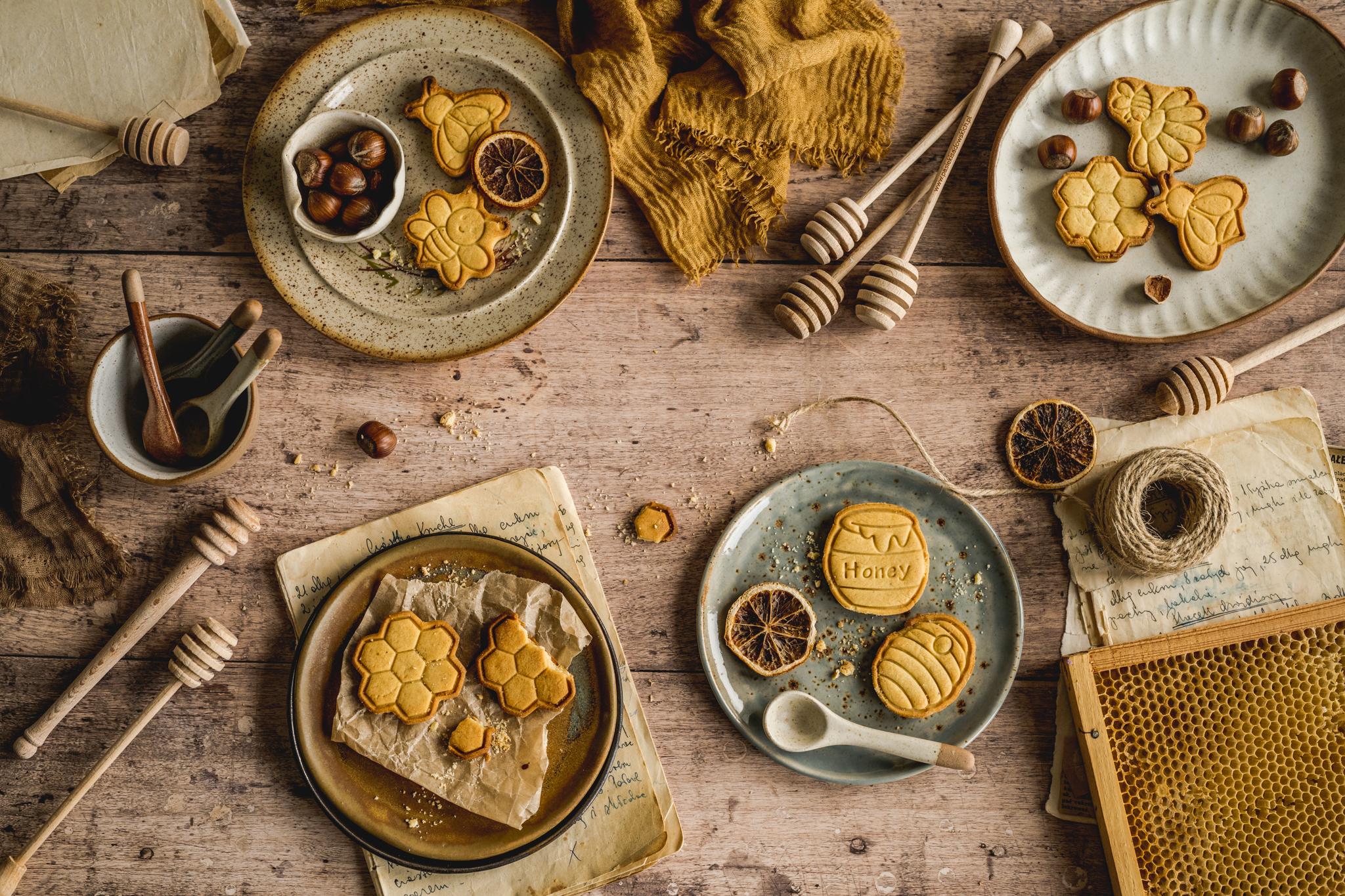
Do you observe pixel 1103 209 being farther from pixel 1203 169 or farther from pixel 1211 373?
pixel 1211 373

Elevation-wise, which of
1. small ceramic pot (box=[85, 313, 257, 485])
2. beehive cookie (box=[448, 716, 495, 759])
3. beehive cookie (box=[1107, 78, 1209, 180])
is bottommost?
beehive cookie (box=[448, 716, 495, 759])

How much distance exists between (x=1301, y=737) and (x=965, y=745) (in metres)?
0.69

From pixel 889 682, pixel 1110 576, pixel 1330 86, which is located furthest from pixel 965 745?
pixel 1330 86

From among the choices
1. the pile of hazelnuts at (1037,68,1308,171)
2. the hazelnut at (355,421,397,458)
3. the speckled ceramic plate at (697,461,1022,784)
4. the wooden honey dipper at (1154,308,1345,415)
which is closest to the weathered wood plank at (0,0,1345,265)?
the pile of hazelnuts at (1037,68,1308,171)

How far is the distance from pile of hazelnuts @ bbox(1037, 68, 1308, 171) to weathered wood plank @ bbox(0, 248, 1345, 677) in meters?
0.25

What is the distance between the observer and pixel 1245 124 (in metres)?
1.69

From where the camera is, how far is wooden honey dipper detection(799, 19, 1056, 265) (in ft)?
5.49

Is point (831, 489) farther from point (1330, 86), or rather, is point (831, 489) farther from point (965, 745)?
point (1330, 86)

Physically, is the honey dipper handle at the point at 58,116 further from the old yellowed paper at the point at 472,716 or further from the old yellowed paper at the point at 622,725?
the old yellowed paper at the point at 472,716

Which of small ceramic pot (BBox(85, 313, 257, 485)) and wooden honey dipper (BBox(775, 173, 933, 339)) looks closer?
small ceramic pot (BBox(85, 313, 257, 485))

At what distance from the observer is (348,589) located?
5.42 feet

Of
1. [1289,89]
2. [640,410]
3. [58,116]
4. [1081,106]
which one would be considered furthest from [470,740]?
[1289,89]

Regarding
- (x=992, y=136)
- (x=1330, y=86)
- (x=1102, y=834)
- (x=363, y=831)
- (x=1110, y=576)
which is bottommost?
(x=363, y=831)

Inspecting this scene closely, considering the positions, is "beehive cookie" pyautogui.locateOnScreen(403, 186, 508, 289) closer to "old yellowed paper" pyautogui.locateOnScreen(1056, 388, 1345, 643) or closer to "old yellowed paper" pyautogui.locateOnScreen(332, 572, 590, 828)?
"old yellowed paper" pyautogui.locateOnScreen(332, 572, 590, 828)
